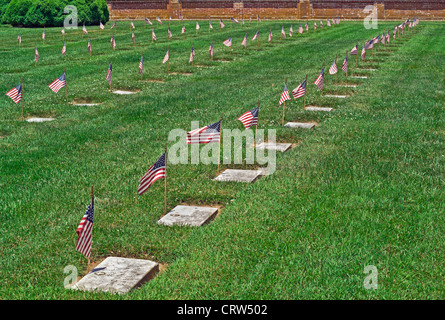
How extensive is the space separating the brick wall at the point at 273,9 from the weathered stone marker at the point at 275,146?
4250 cm

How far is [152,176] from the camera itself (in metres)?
6.98

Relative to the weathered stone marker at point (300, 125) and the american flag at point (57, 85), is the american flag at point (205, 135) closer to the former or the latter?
the weathered stone marker at point (300, 125)

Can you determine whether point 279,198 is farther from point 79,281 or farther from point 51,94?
point 51,94

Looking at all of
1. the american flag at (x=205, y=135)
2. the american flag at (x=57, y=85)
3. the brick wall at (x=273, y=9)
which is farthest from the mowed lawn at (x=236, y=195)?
the brick wall at (x=273, y=9)

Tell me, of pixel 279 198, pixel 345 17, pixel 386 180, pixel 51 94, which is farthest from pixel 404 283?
pixel 345 17

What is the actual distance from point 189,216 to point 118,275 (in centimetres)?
176

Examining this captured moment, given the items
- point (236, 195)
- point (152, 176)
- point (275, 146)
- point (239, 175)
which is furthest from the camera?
point (275, 146)

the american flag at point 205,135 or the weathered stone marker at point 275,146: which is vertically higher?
the american flag at point 205,135

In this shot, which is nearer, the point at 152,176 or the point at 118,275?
the point at 118,275

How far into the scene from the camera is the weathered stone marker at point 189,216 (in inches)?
281

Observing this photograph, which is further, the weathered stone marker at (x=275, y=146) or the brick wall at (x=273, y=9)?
the brick wall at (x=273, y=9)

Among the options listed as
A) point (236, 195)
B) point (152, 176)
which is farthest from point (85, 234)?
point (236, 195)

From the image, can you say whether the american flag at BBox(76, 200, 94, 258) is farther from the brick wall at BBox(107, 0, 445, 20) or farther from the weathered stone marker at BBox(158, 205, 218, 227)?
the brick wall at BBox(107, 0, 445, 20)

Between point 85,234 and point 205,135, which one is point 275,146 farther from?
point 85,234
